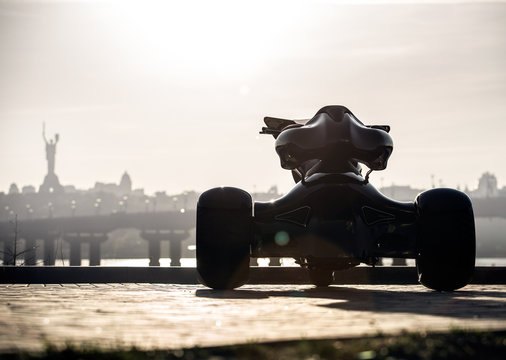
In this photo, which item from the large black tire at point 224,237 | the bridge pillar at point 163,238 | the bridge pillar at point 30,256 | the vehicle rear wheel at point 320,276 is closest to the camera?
the large black tire at point 224,237

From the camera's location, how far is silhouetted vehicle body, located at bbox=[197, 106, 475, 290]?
8109mm

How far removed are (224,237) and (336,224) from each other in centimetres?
114

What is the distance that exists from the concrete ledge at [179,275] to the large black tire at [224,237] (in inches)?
133

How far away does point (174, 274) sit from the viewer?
1230cm

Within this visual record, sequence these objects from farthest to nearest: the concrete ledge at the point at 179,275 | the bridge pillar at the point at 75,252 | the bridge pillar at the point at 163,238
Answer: the bridge pillar at the point at 75,252 → the bridge pillar at the point at 163,238 → the concrete ledge at the point at 179,275

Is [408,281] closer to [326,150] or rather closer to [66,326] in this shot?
[326,150]

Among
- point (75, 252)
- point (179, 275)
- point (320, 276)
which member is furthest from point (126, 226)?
point (320, 276)

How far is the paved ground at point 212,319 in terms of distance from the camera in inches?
153

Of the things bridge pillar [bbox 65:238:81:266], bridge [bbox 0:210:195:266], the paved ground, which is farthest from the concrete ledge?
bridge pillar [bbox 65:238:81:266]

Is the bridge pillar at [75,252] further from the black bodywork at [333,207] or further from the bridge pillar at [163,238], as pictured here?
the black bodywork at [333,207]

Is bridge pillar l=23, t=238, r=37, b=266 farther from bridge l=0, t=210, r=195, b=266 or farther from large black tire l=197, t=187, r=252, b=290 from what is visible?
large black tire l=197, t=187, r=252, b=290

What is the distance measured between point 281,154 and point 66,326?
4.85 metres

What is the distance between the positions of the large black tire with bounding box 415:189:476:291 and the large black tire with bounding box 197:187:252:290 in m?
1.78

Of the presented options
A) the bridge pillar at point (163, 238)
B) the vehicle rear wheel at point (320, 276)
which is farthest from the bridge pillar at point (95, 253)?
the vehicle rear wheel at point (320, 276)
